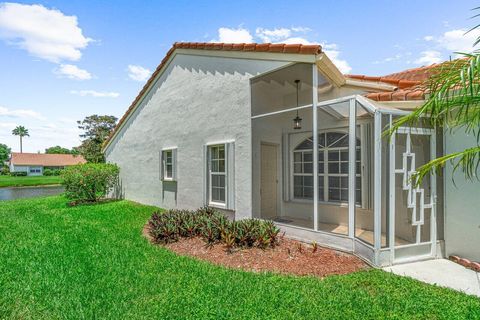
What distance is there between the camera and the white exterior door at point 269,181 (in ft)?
29.6

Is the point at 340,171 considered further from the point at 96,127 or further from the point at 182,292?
the point at 96,127

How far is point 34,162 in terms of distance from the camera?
65.8 meters

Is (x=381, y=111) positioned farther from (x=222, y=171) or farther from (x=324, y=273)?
(x=222, y=171)

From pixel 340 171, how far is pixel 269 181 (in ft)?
7.98

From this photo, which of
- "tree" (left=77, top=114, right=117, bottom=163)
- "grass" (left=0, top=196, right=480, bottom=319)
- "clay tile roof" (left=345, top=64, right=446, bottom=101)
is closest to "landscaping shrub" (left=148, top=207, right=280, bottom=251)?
"grass" (left=0, top=196, right=480, bottom=319)

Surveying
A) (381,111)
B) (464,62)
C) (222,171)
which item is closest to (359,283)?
(381,111)

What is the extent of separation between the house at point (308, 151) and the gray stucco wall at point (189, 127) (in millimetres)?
43

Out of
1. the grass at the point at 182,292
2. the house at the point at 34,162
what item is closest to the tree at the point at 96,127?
the house at the point at 34,162

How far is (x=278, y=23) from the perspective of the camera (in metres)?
8.02

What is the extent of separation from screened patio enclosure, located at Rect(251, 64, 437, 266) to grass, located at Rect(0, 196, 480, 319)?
1.29 meters

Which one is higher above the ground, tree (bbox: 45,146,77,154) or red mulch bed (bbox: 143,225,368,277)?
tree (bbox: 45,146,77,154)

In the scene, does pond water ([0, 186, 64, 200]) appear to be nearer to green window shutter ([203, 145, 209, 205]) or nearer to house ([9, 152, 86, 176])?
green window shutter ([203, 145, 209, 205])

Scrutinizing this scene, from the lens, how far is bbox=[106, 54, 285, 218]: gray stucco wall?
7727mm

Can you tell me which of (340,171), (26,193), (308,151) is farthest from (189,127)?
(26,193)
